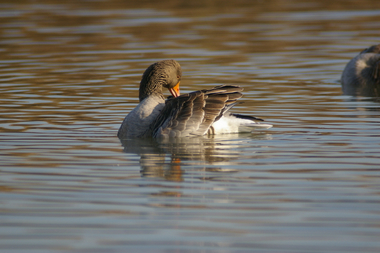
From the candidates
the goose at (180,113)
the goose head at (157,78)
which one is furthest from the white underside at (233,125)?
the goose head at (157,78)

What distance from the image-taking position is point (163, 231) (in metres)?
5.55

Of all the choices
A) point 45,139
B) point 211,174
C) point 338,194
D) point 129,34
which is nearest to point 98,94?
point 45,139

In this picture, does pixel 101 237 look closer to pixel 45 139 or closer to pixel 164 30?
pixel 45 139

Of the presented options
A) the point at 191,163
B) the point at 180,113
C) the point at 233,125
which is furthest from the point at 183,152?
the point at 233,125

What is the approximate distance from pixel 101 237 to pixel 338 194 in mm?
2482

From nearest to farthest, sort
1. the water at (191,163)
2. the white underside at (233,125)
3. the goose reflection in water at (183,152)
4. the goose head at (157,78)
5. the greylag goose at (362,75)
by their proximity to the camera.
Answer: the water at (191,163) < the goose reflection in water at (183,152) < the white underside at (233,125) < the goose head at (157,78) < the greylag goose at (362,75)

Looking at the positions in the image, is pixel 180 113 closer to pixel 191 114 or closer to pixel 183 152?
pixel 191 114

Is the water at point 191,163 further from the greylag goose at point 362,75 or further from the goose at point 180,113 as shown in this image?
the greylag goose at point 362,75

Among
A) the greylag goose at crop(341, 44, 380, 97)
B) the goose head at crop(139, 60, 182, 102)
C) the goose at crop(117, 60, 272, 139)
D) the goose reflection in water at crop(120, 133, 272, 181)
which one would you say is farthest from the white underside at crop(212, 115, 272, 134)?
the greylag goose at crop(341, 44, 380, 97)

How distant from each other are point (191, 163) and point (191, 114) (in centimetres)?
144

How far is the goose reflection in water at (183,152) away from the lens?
7711 mm

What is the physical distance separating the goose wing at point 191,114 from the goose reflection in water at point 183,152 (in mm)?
157

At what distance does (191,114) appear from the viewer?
30.6 ft

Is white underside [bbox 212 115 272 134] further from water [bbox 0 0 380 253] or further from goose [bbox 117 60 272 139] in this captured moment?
water [bbox 0 0 380 253]
